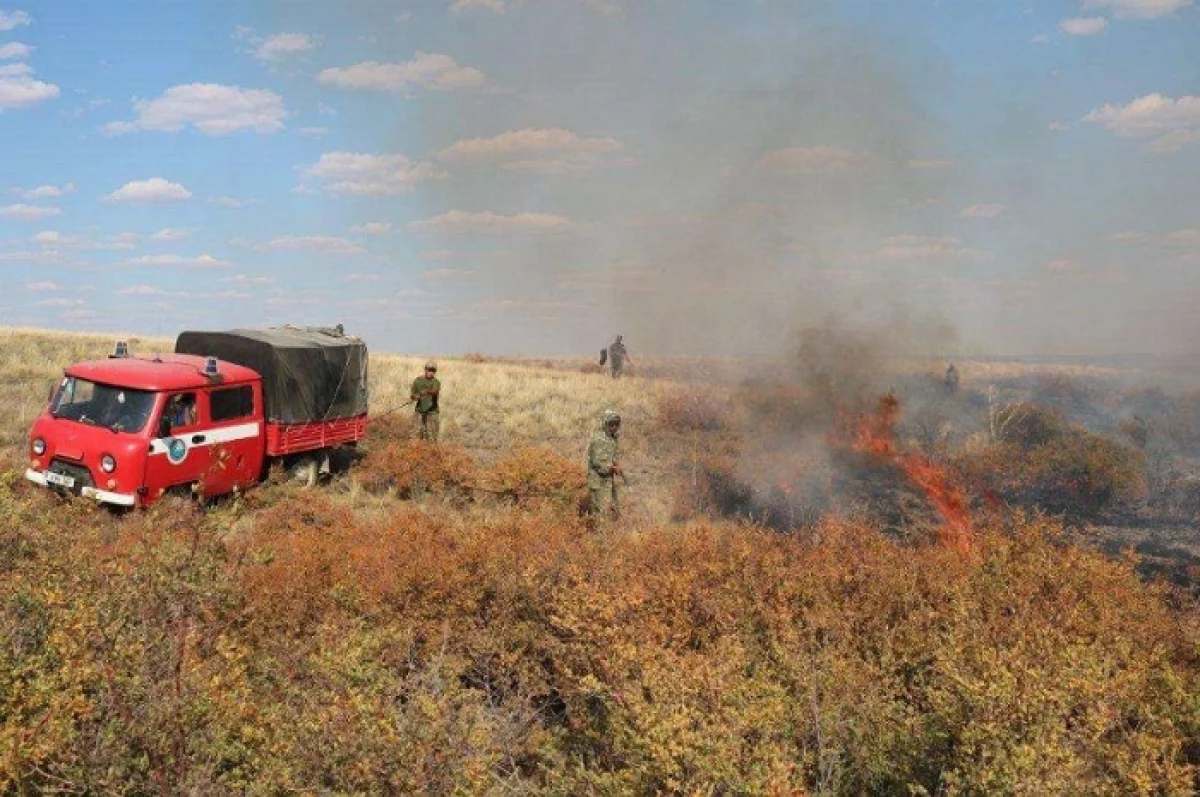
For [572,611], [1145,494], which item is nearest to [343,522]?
[572,611]

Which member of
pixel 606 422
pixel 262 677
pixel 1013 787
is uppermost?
pixel 606 422

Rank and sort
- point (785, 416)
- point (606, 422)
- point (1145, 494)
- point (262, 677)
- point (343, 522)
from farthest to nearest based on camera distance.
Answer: point (785, 416)
point (1145, 494)
point (606, 422)
point (343, 522)
point (262, 677)

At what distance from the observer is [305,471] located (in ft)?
43.8

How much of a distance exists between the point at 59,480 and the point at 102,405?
3.67ft

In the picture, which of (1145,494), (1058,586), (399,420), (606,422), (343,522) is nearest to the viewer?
(1058,586)

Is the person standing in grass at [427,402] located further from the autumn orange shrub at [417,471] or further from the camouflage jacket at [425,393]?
the autumn orange shrub at [417,471]

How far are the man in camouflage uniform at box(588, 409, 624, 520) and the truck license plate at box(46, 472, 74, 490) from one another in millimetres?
6988

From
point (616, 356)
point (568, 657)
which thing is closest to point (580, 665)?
point (568, 657)

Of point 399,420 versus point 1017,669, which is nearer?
point 1017,669

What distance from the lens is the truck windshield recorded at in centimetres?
1036

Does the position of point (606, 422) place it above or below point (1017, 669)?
above

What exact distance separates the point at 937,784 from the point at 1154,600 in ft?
13.4

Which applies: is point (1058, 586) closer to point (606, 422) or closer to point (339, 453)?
point (606, 422)

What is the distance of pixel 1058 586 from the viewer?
680cm
